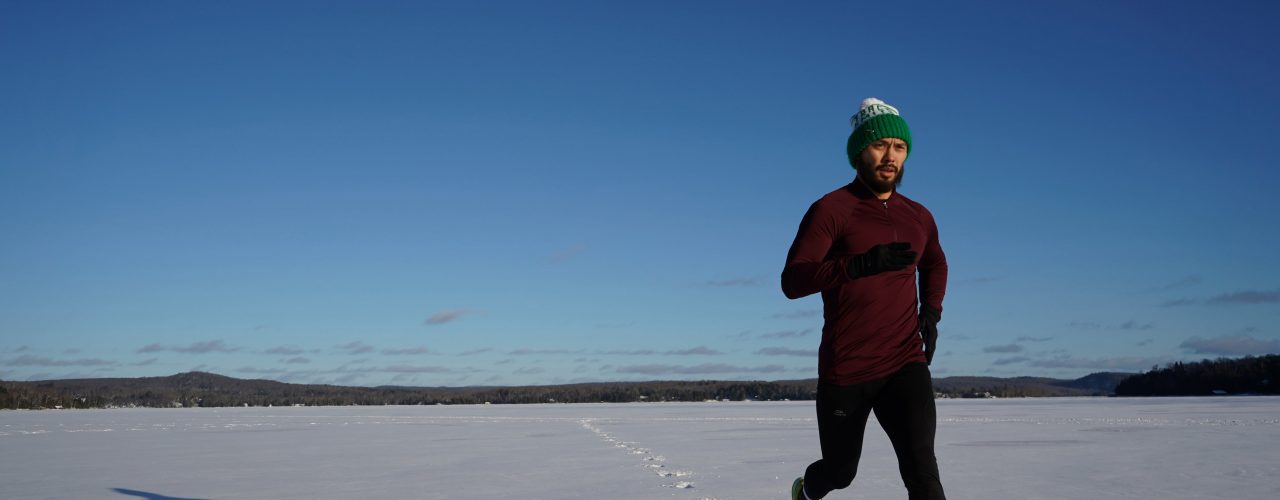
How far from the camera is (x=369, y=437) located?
13789mm

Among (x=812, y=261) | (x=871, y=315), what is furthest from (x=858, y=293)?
(x=812, y=261)

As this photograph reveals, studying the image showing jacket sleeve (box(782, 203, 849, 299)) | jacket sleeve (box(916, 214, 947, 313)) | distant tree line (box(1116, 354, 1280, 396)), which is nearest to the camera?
jacket sleeve (box(782, 203, 849, 299))

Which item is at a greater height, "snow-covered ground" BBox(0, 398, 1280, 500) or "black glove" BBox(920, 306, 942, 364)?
"black glove" BBox(920, 306, 942, 364)

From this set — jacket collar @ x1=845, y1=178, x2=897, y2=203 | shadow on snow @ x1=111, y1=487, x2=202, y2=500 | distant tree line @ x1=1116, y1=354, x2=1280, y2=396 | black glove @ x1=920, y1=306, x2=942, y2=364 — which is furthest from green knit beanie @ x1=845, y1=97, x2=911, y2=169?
distant tree line @ x1=1116, y1=354, x2=1280, y2=396

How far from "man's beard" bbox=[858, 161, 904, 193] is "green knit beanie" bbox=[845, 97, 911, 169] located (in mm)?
69

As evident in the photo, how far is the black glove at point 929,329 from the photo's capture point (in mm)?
3773

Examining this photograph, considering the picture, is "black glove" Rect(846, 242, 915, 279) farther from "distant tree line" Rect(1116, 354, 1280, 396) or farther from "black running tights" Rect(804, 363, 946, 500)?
"distant tree line" Rect(1116, 354, 1280, 396)

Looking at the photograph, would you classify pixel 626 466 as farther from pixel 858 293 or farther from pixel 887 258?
pixel 887 258

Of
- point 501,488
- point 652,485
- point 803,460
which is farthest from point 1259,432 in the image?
point 501,488

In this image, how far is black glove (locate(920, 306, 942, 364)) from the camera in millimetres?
3773

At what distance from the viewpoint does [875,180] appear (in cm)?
380

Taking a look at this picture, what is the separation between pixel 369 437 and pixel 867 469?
846 cm

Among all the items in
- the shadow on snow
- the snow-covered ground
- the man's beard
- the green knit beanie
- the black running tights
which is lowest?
the shadow on snow

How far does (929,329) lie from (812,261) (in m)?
0.64
